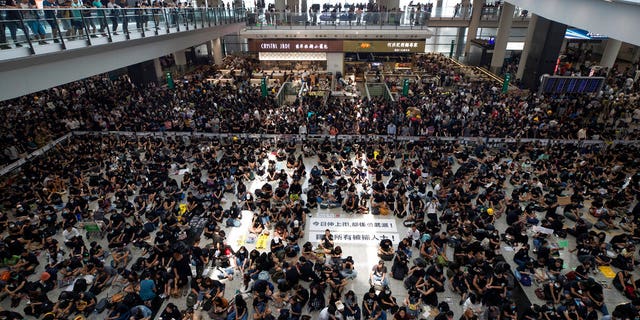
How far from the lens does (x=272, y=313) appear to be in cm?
799

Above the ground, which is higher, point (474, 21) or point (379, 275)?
point (474, 21)

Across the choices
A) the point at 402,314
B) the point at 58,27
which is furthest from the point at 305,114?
the point at 402,314

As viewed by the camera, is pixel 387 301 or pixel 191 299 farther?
pixel 191 299

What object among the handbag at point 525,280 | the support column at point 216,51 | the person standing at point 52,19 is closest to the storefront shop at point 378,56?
the support column at point 216,51

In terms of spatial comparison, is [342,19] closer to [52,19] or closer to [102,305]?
[52,19]

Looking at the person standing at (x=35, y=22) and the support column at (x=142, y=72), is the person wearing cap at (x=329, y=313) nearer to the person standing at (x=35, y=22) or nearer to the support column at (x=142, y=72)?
the person standing at (x=35, y=22)

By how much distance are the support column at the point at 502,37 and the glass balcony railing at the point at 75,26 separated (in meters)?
25.2

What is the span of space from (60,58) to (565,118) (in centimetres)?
2218

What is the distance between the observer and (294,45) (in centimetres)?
2448

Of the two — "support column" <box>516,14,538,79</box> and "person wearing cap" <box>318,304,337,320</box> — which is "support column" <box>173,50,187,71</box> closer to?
"support column" <box>516,14,538,79</box>

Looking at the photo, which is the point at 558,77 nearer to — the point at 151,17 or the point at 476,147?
the point at 476,147

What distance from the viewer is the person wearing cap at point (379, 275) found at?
8.44m

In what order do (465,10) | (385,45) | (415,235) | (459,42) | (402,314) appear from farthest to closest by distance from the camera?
(459,42)
(465,10)
(385,45)
(415,235)
(402,314)

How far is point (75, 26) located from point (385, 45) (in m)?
18.4
